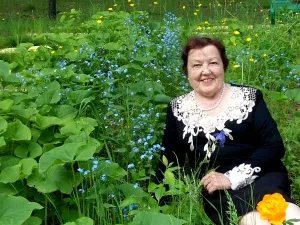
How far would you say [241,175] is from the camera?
2.83m

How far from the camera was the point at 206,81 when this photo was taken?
9.70ft

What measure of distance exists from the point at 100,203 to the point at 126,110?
3.31 feet

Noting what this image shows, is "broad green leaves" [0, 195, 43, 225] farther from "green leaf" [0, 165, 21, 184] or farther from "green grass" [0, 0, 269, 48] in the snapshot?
"green grass" [0, 0, 269, 48]

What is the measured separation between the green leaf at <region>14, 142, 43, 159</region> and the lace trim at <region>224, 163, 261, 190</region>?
821 mm

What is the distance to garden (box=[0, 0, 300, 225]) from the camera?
2604 millimetres

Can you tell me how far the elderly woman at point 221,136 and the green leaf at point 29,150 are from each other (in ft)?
1.87

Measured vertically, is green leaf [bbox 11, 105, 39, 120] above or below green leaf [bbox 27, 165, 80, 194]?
above

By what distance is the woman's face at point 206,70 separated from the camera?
9.66ft

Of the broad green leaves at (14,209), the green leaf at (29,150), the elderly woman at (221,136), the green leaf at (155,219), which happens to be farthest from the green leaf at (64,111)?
the green leaf at (155,219)

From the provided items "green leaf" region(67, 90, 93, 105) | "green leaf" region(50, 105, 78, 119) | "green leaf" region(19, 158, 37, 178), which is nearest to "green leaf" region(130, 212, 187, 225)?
"green leaf" region(19, 158, 37, 178)

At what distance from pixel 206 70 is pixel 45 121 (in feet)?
2.52

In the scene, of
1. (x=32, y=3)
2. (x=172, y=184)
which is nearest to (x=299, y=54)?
(x=172, y=184)

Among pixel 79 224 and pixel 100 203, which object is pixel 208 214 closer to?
pixel 100 203

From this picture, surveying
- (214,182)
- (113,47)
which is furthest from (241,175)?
(113,47)
